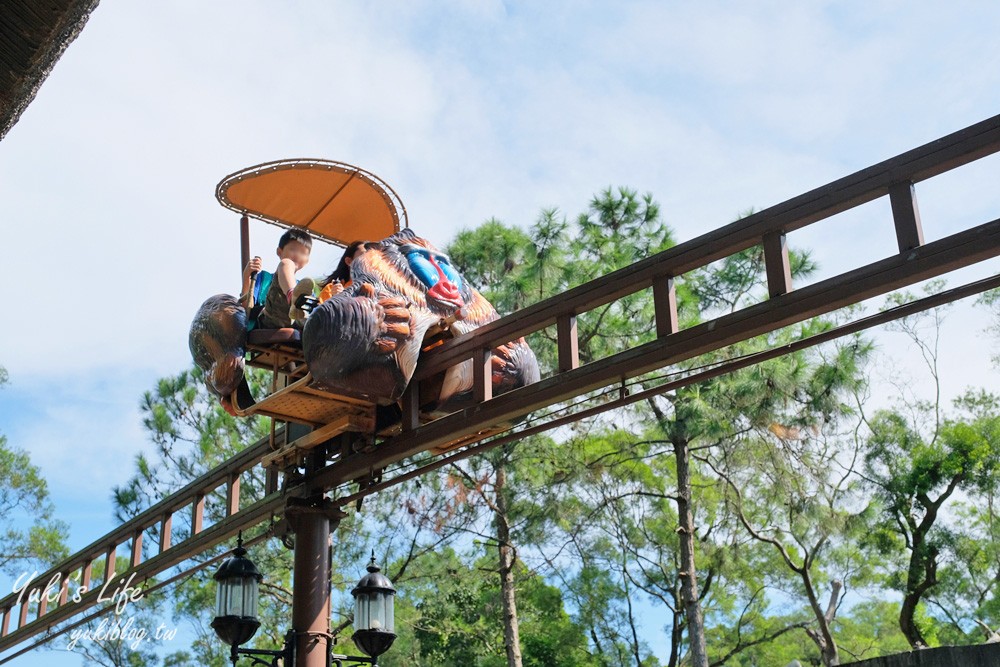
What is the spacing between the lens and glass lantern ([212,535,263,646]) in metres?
5.73

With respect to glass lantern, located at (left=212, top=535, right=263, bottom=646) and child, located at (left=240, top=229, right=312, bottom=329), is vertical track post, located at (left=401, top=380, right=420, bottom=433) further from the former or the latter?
glass lantern, located at (left=212, top=535, right=263, bottom=646)

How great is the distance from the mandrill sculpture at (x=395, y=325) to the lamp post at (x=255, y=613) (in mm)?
1070

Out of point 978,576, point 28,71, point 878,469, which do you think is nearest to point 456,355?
point 28,71

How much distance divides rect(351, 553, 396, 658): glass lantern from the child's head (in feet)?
5.94

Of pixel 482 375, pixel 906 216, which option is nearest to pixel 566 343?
pixel 482 375

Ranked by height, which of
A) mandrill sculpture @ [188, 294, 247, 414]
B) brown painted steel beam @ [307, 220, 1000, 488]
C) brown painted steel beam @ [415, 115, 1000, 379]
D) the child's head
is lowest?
brown painted steel beam @ [307, 220, 1000, 488]

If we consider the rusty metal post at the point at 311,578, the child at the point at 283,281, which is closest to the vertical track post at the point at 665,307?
the child at the point at 283,281

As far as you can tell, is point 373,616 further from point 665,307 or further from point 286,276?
point 665,307

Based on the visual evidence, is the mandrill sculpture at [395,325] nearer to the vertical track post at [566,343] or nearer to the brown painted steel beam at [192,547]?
the vertical track post at [566,343]

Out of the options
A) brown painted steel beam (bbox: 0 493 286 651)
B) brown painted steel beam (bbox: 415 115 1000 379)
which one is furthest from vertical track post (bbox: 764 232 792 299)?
brown painted steel beam (bbox: 0 493 286 651)

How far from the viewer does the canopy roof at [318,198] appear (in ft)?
21.9

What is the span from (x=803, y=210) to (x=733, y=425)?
10.3 meters

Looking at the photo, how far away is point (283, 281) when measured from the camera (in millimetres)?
5973

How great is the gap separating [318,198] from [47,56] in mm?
5699
